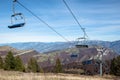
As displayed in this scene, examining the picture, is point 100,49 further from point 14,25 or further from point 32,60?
point 14,25

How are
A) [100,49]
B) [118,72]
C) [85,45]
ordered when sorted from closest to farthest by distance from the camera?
[85,45], [100,49], [118,72]

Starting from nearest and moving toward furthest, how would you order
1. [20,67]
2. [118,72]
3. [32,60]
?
[20,67] → [118,72] → [32,60]

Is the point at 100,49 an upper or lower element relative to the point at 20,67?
upper

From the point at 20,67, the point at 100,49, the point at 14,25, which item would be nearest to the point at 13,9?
the point at 14,25

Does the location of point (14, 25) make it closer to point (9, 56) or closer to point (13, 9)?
point (13, 9)

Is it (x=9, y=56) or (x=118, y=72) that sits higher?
(x=9, y=56)

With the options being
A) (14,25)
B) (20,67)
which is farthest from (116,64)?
(14,25)

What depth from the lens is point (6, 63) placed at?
416ft

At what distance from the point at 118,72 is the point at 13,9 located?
129m

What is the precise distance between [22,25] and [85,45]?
2876cm

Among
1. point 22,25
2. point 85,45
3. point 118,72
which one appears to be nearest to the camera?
point 22,25

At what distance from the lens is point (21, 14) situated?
18078mm

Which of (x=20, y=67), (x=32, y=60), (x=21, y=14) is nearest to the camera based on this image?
(x=21, y=14)

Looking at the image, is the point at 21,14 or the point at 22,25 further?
the point at 22,25
